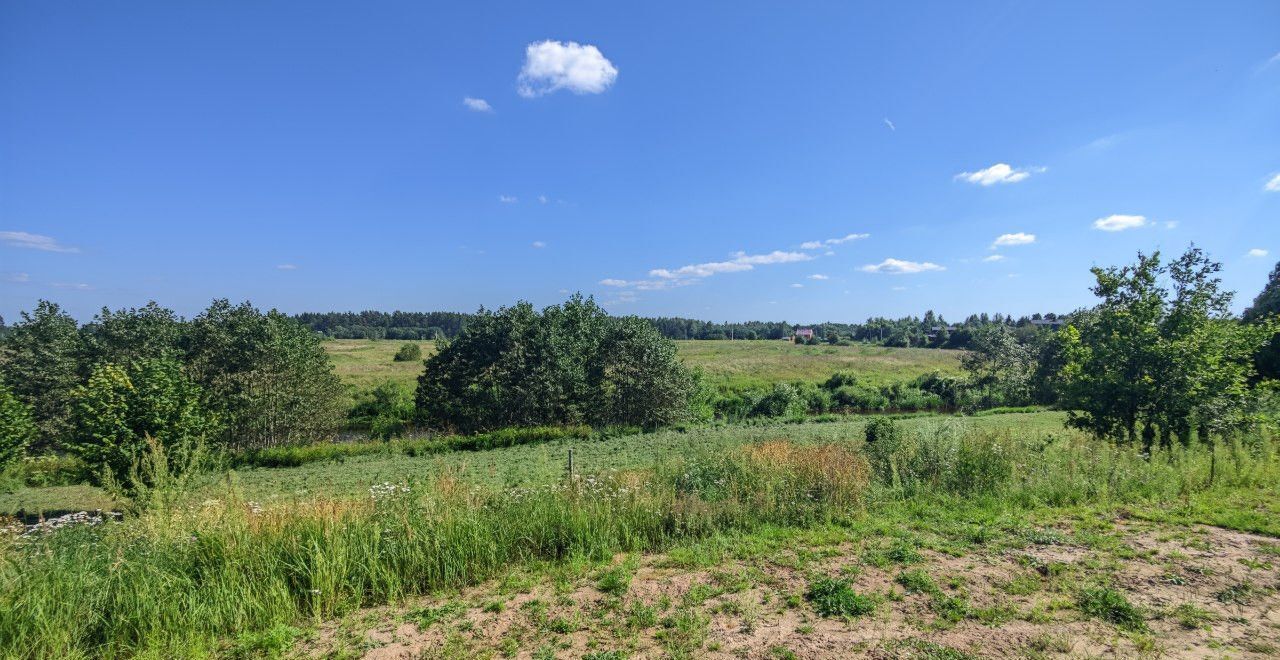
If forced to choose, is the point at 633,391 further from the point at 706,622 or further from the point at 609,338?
the point at 706,622

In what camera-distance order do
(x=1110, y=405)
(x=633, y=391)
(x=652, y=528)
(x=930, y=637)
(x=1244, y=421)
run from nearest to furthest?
1. (x=930, y=637)
2. (x=652, y=528)
3. (x=1244, y=421)
4. (x=1110, y=405)
5. (x=633, y=391)

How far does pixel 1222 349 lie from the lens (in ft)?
34.7

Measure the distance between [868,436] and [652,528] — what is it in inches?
372

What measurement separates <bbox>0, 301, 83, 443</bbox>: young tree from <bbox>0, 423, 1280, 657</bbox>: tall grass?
33.8 metres

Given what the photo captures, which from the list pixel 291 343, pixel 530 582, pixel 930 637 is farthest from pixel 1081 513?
pixel 291 343

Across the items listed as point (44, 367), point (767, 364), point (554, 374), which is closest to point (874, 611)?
point (554, 374)

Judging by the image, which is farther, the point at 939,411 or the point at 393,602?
the point at 939,411

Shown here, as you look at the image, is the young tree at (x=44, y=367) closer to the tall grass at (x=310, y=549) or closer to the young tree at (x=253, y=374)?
the young tree at (x=253, y=374)

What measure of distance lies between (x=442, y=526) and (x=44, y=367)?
138ft

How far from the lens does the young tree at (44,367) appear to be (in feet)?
94.9

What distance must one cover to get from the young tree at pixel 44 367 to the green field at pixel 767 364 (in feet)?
64.5

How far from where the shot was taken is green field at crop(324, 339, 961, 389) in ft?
190

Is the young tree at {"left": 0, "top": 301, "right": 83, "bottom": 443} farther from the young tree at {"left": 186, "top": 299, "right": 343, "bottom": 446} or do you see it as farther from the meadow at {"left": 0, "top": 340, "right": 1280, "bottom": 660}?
the meadow at {"left": 0, "top": 340, "right": 1280, "bottom": 660}

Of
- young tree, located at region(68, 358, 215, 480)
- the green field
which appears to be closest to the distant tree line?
the green field
